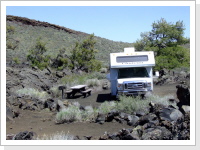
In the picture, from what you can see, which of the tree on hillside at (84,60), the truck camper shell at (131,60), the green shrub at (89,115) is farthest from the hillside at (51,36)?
the green shrub at (89,115)

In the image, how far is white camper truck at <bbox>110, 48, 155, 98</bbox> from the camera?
14180 millimetres

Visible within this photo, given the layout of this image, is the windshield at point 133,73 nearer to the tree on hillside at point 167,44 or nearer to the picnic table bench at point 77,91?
the picnic table bench at point 77,91

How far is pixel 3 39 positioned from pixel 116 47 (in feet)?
167

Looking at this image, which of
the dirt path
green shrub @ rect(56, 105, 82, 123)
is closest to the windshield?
the dirt path

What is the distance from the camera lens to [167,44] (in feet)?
86.1

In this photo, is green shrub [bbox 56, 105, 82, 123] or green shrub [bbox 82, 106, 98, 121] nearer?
green shrub [bbox 56, 105, 82, 123]

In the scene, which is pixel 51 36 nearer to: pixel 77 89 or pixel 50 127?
pixel 77 89

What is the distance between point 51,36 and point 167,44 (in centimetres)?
3592

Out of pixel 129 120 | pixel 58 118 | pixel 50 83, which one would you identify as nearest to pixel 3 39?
pixel 58 118

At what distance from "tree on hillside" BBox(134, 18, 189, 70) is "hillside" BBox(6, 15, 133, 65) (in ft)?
63.9

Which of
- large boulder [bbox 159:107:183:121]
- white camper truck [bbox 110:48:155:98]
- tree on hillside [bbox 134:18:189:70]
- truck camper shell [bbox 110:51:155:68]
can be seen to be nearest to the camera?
large boulder [bbox 159:107:183:121]

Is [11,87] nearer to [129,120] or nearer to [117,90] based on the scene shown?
[117,90]

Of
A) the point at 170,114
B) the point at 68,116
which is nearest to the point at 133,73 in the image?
the point at 68,116

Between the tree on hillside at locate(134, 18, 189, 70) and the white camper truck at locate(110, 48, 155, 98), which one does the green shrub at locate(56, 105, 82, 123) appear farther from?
the tree on hillside at locate(134, 18, 189, 70)
